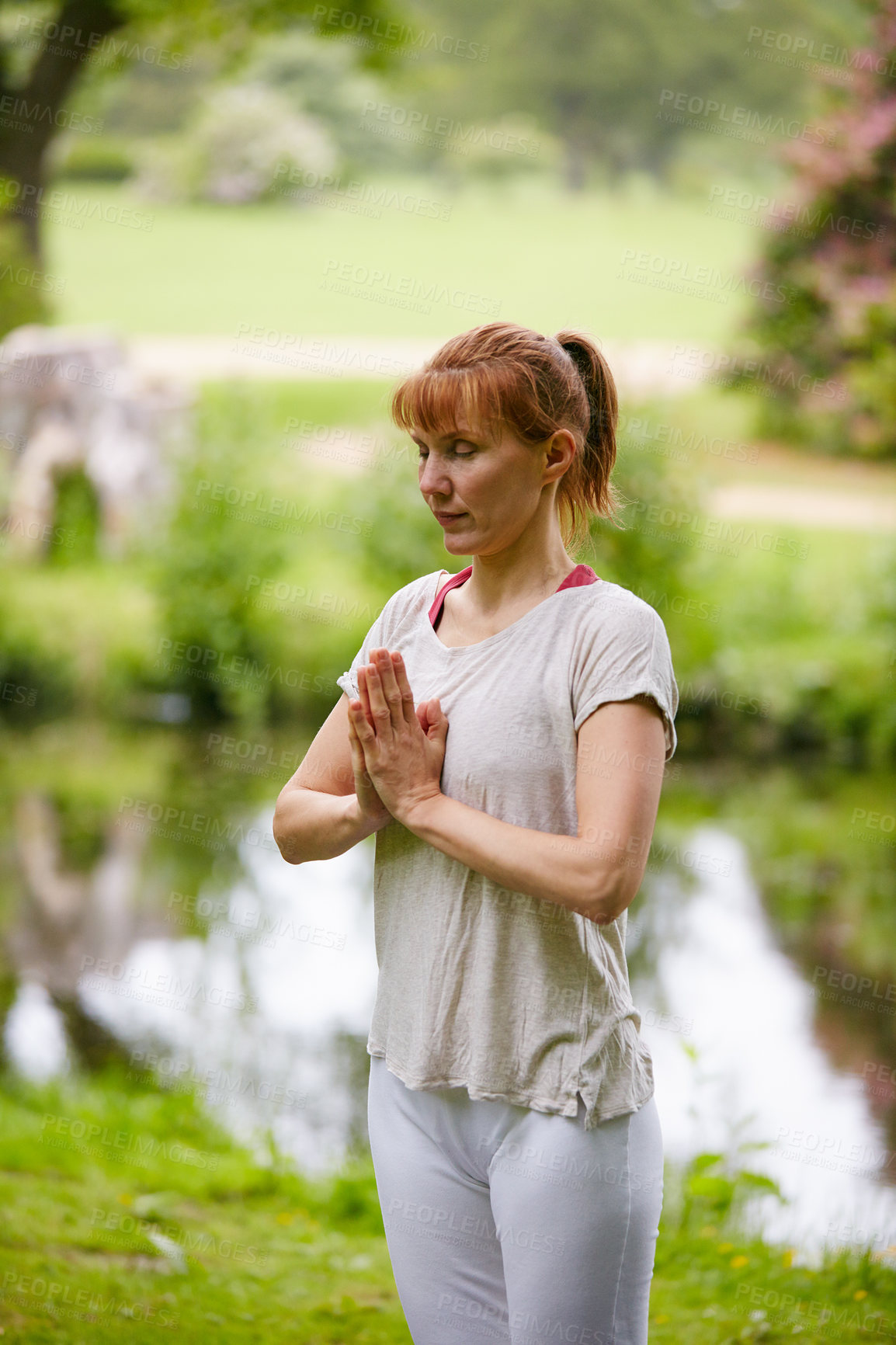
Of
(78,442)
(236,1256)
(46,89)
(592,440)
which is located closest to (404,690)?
(592,440)

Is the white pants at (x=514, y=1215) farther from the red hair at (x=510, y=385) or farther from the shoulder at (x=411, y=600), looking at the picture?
the red hair at (x=510, y=385)

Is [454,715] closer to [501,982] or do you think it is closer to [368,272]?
[501,982]

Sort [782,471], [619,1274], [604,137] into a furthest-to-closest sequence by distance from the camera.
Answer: [604,137] < [782,471] < [619,1274]

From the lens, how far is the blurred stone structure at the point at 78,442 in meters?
9.61

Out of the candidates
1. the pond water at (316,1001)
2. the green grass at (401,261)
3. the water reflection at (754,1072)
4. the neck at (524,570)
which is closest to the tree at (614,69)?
the green grass at (401,261)

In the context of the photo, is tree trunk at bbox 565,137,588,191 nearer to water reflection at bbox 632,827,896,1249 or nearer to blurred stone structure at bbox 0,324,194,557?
blurred stone structure at bbox 0,324,194,557

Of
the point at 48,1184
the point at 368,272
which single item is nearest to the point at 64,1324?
the point at 48,1184

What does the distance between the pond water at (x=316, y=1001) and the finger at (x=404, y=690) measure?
5.05ft

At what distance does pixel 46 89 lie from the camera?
11055mm

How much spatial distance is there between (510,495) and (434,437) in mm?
95

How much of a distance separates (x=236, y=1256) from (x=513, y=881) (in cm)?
184

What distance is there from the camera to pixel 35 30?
35.7 feet

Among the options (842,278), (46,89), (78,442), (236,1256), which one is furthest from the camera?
(842,278)

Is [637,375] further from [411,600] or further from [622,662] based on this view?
[622,662]
